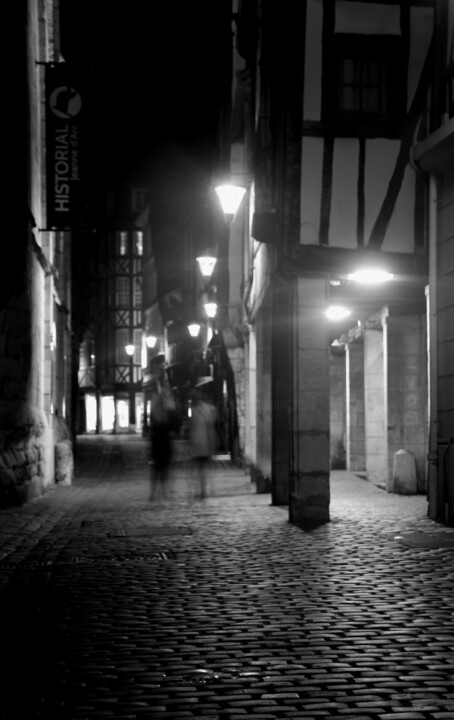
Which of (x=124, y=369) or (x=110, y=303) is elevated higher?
(x=110, y=303)

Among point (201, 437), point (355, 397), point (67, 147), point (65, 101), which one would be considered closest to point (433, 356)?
point (201, 437)

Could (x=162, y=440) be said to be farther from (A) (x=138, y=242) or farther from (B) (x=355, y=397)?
(A) (x=138, y=242)

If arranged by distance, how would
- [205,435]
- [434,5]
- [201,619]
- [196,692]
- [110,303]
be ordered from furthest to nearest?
[110,303]
[205,435]
[434,5]
[201,619]
[196,692]

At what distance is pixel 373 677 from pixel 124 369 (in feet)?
220

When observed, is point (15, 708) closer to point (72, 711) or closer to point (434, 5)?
point (72, 711)

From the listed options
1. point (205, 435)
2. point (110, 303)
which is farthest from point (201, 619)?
point (110, 303)

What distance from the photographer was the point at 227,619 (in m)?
6.61

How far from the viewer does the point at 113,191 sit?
237 ft

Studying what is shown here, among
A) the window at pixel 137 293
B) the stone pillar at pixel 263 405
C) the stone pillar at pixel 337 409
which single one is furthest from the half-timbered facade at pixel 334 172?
the window at pixel 137 293

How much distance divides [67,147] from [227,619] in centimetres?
1249

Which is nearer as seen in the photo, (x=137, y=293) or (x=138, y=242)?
(x=137, y=293)

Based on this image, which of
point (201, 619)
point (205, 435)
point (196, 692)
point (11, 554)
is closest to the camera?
point (196, 692)

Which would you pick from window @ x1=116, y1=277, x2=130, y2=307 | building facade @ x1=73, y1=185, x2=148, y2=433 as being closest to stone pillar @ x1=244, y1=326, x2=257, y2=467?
building facade @ x1=73, y1=185, x2=148, y2=433

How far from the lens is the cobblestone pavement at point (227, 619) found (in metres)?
4.69
